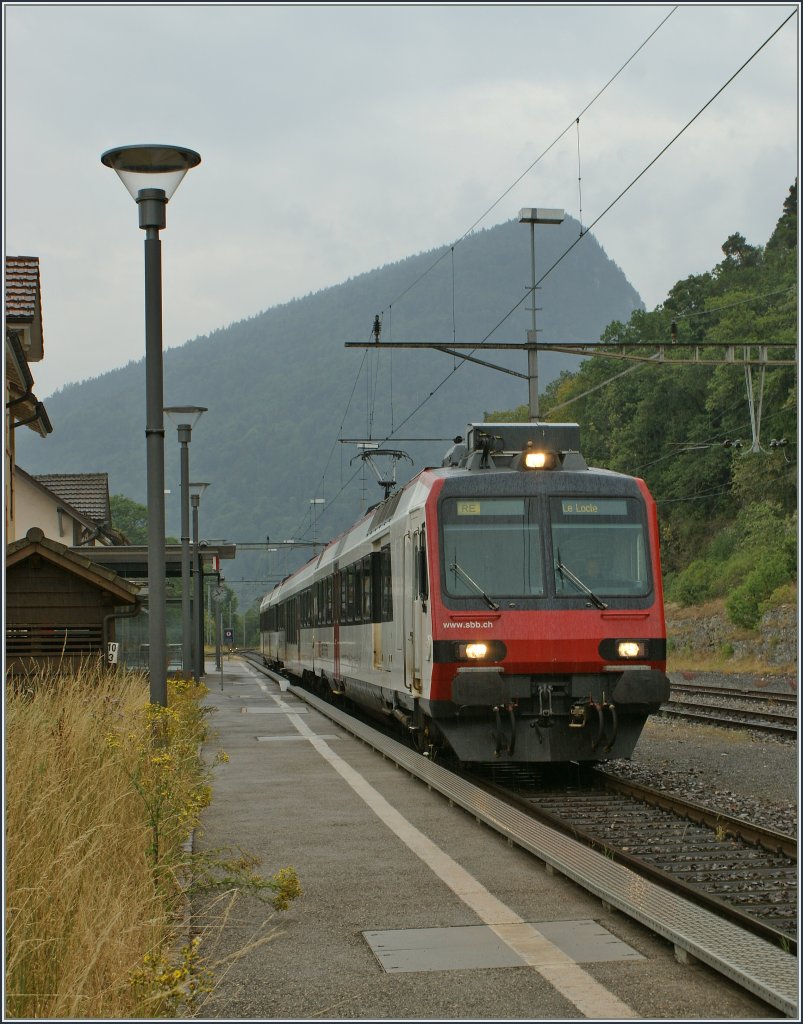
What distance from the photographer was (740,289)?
74.6 m

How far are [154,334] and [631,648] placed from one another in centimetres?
520

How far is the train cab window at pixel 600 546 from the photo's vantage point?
1284 centimetres

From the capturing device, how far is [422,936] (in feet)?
21.7

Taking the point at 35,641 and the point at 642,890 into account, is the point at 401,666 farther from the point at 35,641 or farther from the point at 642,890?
the point at 642,890

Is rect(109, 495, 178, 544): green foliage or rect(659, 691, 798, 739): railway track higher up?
rect(109, 495, 178, 544): green foliage

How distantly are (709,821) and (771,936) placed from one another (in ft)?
12.2

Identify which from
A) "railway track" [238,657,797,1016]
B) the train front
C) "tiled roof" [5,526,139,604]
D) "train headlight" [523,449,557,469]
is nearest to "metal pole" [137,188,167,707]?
"railway track" [238,657,797,1016]

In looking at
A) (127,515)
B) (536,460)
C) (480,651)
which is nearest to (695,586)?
(536,460)

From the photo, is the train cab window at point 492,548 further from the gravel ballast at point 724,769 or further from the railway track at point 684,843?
the gravel ballast at point 724,769

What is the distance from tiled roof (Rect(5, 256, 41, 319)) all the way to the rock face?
23.7 m

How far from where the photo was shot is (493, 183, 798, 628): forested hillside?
5297 cm

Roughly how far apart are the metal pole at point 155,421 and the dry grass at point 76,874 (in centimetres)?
66

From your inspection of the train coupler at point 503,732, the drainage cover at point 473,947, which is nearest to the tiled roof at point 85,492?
the train coupler at point 503,732

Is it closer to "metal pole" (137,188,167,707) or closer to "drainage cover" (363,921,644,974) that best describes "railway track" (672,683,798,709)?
"metal pole" (137,188,167,707)
